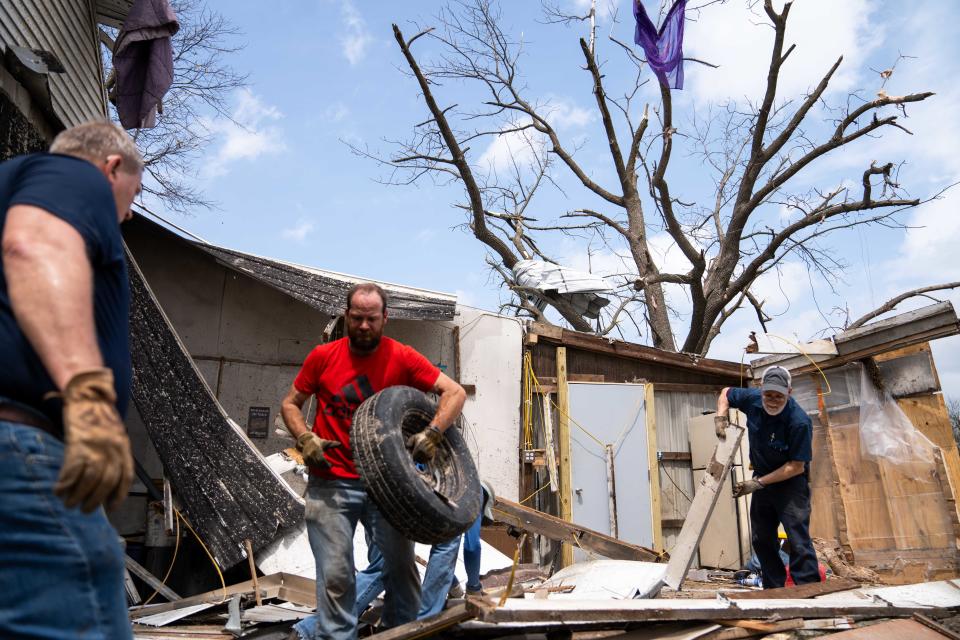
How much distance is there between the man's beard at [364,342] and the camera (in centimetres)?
380

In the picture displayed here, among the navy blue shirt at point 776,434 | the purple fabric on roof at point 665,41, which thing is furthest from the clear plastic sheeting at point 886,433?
the purple fabric on roof at point 665,41

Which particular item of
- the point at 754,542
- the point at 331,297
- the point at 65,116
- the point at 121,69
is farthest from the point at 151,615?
the point at 121,69

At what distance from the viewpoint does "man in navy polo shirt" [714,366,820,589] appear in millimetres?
5504

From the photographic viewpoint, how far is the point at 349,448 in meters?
3.68

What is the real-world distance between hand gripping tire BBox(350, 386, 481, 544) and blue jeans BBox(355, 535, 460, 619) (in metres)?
0.96

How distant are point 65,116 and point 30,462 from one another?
7519 mm

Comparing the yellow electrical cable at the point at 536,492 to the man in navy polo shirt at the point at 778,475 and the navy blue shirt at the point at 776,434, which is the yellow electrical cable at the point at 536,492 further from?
the navy blue shirt at the point at 776,434

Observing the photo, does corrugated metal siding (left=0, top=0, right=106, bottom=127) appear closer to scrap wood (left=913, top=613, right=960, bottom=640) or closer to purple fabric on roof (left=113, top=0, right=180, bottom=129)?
purple fabric on roof (left=113, top=0, right=180, bottom=129)

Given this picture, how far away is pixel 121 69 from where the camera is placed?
27.2ft

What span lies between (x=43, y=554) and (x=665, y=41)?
13328mm

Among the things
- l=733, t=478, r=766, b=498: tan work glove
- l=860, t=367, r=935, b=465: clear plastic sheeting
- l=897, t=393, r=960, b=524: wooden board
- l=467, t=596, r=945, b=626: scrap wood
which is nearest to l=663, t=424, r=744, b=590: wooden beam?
l=733, t=478, r=766, b=498: tan work glove

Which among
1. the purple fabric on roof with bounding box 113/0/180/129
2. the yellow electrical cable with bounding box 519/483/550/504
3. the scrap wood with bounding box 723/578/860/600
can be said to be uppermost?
the purple fabric on roof with bounding box 113/0/180/129

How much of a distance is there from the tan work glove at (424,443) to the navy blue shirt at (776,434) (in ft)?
9.82

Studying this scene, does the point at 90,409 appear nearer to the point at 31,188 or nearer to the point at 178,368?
the point at 31,188
